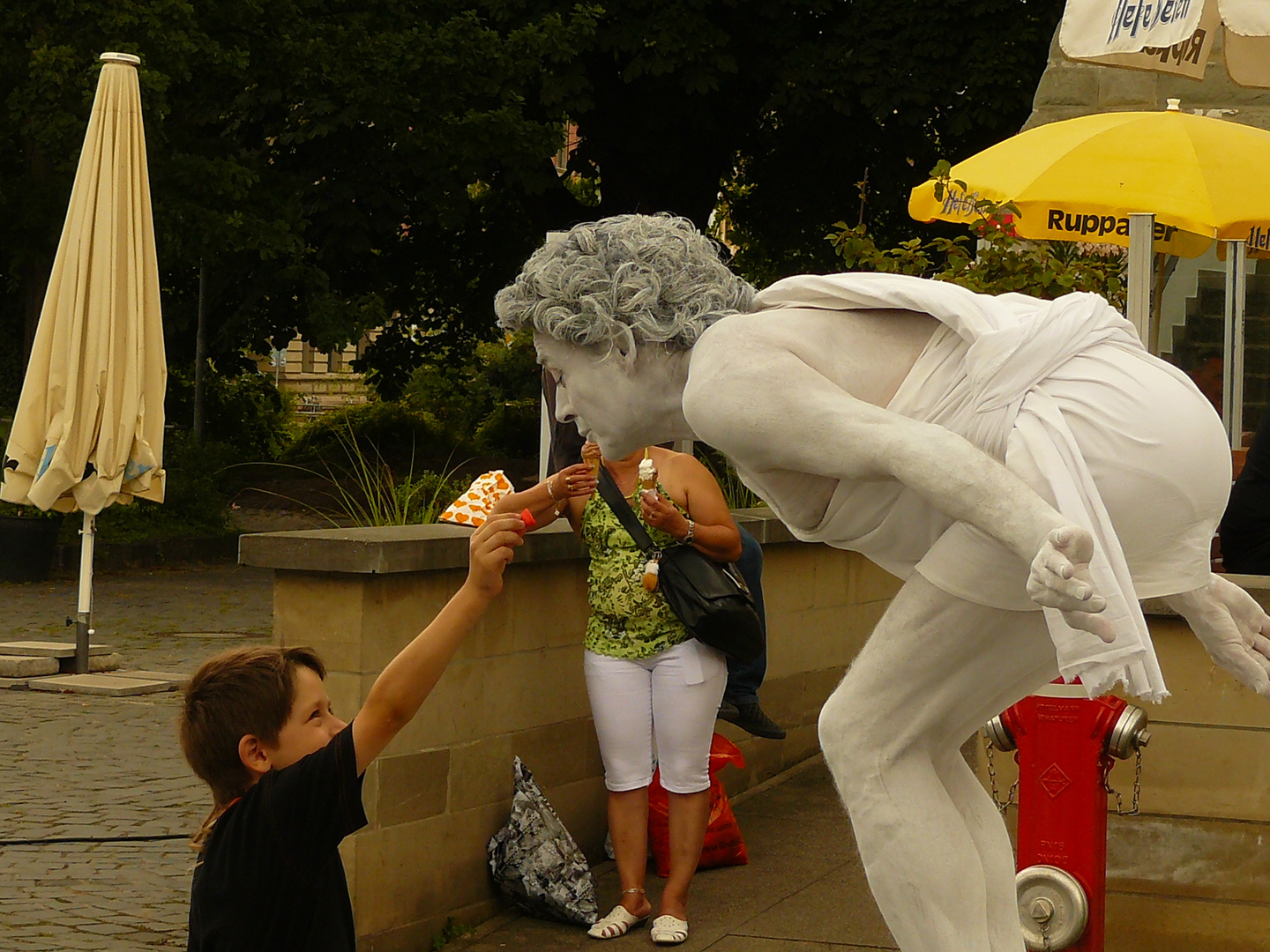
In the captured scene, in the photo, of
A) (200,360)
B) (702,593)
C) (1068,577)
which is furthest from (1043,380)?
(200,360)

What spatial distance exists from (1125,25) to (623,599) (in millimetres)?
3127

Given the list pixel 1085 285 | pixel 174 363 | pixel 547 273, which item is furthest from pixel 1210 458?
pixel 174 363

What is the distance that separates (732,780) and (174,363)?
18698mm

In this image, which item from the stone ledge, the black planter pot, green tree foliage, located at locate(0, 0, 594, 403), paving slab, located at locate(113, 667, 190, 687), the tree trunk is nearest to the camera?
the stone ledge

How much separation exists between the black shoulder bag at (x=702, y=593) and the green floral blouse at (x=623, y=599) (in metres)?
0.04

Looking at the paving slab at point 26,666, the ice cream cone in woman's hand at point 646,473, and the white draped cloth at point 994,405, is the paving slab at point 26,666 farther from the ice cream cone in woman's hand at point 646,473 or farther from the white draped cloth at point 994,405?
the white draped cloth at point 994,405

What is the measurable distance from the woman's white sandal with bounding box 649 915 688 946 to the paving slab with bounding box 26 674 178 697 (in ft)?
17.4

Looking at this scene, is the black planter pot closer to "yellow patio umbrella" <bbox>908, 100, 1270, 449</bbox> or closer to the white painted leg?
"yellow patio umbrella" <bbox>908, 100, 1270, 449</bbox>

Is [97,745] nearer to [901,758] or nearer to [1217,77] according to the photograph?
[901,758]

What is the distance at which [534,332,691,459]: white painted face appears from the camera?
290cm

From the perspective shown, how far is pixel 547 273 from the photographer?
2.90 m

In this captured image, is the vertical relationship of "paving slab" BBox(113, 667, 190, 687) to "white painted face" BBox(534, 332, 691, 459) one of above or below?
below

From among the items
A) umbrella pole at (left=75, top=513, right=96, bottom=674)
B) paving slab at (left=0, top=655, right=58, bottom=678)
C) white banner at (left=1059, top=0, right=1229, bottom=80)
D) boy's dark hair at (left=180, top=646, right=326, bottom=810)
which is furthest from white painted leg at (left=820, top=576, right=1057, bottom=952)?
paving slab at (left=0, top=655, right=58, bottom=678)

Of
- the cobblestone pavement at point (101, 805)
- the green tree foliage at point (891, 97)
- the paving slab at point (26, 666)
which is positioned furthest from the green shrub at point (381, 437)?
the paving slab at point (26, 666)
